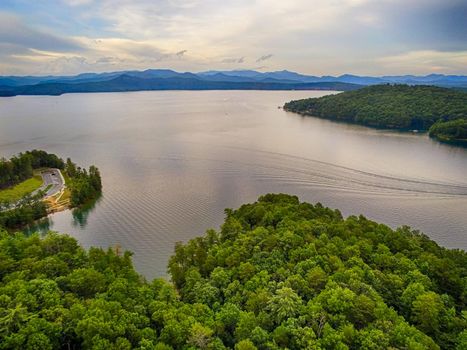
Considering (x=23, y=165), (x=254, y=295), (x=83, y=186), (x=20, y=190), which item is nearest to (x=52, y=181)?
(x=20, y=190)

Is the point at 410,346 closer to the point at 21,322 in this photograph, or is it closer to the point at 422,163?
the point at 21,322

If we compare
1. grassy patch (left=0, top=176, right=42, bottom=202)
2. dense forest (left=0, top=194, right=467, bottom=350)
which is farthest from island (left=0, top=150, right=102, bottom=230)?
dense forest (left=0, top=194, right=467, bottom=350)

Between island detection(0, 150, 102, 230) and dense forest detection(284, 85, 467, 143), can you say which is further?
dense forest detection(284, 85, 467, 143)

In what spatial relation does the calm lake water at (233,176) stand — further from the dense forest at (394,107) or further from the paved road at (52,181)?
the dense forest at (394,107)

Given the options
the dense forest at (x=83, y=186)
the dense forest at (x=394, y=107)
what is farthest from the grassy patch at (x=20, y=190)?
the dense forest at (x=394, y=107)

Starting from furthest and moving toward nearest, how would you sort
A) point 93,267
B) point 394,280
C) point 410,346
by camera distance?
point 93,267, point 394,280, point 410,346

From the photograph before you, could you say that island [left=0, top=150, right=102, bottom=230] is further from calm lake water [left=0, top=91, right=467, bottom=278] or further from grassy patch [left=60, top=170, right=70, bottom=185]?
calm lake water [left=0, top=91, right=467, bottom=278]

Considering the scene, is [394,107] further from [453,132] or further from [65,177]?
[65,177]

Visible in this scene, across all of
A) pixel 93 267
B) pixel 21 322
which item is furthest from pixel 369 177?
pixel 21 322
